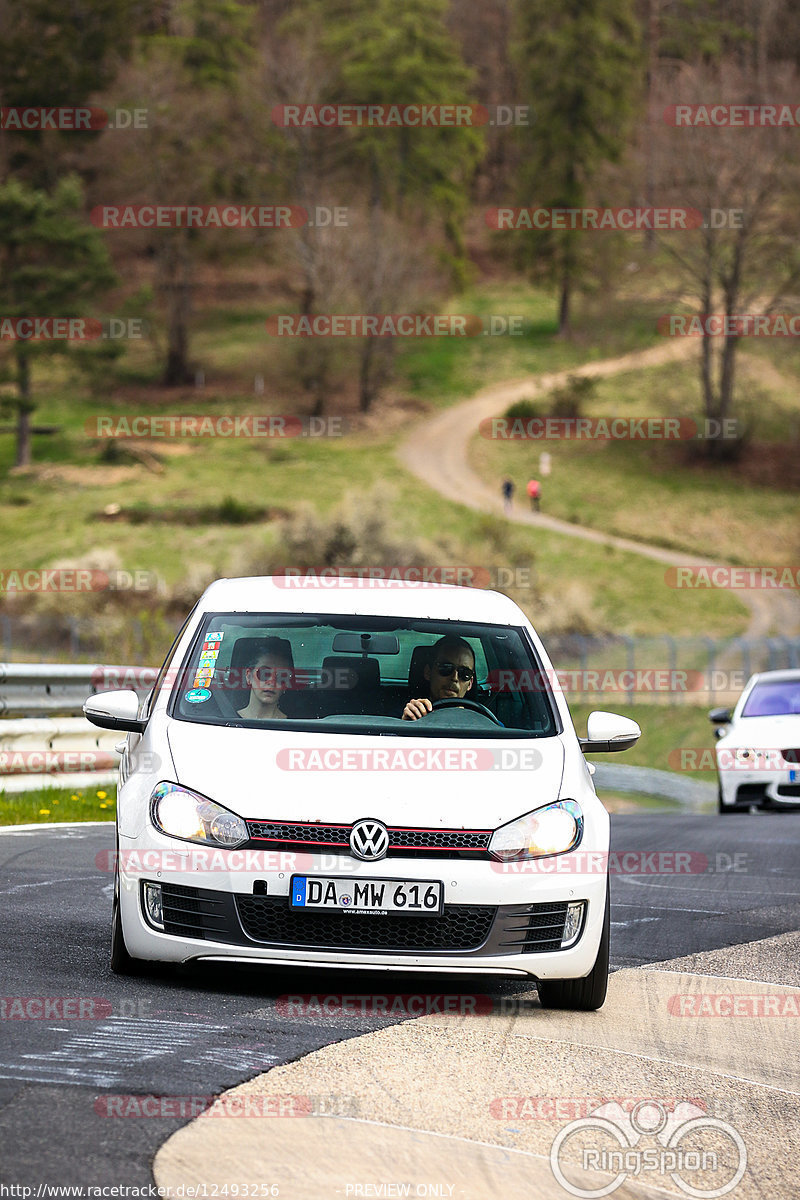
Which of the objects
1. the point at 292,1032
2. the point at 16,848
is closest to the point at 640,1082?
the point at 292,1032

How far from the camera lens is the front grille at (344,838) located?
19.3ft

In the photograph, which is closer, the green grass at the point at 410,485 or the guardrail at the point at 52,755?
the guardrail at the point at 52,755

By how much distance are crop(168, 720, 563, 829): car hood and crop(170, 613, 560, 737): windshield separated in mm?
222

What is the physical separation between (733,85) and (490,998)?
249 ft

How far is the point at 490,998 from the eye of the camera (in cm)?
655

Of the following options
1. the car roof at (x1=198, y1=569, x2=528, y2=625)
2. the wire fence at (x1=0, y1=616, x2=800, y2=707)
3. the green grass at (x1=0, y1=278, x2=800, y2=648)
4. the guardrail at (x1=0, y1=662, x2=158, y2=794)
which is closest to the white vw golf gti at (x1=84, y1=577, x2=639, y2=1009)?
the car roof at (x1=198, y1=569, x2=528, y2=625)

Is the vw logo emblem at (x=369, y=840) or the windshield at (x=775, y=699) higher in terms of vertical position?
the vw logo emblem at (x=369, y=840)

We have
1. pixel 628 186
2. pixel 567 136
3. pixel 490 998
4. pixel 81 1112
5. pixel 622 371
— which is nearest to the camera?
pixel 81 1112

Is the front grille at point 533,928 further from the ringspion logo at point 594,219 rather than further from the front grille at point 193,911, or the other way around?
the ringspion logo at point 594,219

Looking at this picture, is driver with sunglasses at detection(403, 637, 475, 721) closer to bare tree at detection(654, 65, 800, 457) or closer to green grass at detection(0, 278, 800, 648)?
green grass at detection(0, 278, 800, 648)

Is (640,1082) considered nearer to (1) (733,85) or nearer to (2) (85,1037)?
(2) (85,1037)

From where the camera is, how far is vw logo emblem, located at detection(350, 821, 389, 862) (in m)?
5.88

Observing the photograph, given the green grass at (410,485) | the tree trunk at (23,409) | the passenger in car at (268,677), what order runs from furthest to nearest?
1. the tree trunk at (23,409)
2. the green grass at (410,485)
3. the passenger in car at (268,677)

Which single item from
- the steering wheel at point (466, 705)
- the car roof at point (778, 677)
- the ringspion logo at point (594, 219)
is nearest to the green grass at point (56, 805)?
the steering wheel at point (466, 705)
